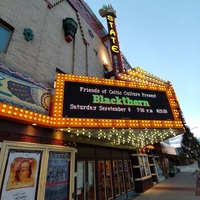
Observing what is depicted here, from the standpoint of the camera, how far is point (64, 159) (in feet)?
22.2

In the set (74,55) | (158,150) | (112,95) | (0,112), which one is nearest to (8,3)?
(74,55)

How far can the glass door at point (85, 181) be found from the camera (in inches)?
304

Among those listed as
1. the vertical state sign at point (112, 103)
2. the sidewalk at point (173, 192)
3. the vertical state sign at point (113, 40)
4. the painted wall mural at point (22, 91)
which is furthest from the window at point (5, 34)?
the sidewalk at point (173, 192)

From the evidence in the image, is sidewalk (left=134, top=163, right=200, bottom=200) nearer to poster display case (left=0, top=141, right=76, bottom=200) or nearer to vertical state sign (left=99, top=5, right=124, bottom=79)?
poster display case (left=0, top=141, right=76, bottom=200)

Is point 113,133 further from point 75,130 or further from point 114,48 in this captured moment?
point 114,48

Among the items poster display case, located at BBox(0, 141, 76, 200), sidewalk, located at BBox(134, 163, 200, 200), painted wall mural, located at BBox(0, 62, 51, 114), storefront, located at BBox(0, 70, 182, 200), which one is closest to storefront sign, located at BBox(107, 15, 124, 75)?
storefront, located at BBox(0, 70, 182, 200)

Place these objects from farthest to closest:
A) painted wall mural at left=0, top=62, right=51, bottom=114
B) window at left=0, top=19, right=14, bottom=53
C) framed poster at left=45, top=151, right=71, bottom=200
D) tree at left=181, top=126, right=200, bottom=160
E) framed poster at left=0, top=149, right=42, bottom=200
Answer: tree at left=181, top=126, right=200, bottom=160
window at left=0, top=19, right=14, bottom=53
framed poster at left=45, top=151, right=71, bottom=200
painted wall mural at left=0, top=62, right=51, bottom=114
framed poster at left=0, top=149, right=42, bottom=200

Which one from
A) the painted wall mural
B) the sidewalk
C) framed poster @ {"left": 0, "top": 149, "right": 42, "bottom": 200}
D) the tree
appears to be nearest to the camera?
framed poster @ {"left": 0, "top": 149, "right": 42, "bottom": 200}

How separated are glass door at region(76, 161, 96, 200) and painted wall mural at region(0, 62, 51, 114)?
13.4 feet

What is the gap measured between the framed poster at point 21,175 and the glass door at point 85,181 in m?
2.95

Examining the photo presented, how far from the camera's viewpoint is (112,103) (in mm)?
7000

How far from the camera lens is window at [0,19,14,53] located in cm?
610

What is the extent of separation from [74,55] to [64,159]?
266 inches

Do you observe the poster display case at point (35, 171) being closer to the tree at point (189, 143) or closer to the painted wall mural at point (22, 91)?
the painted wall mural at point (22, 91)
